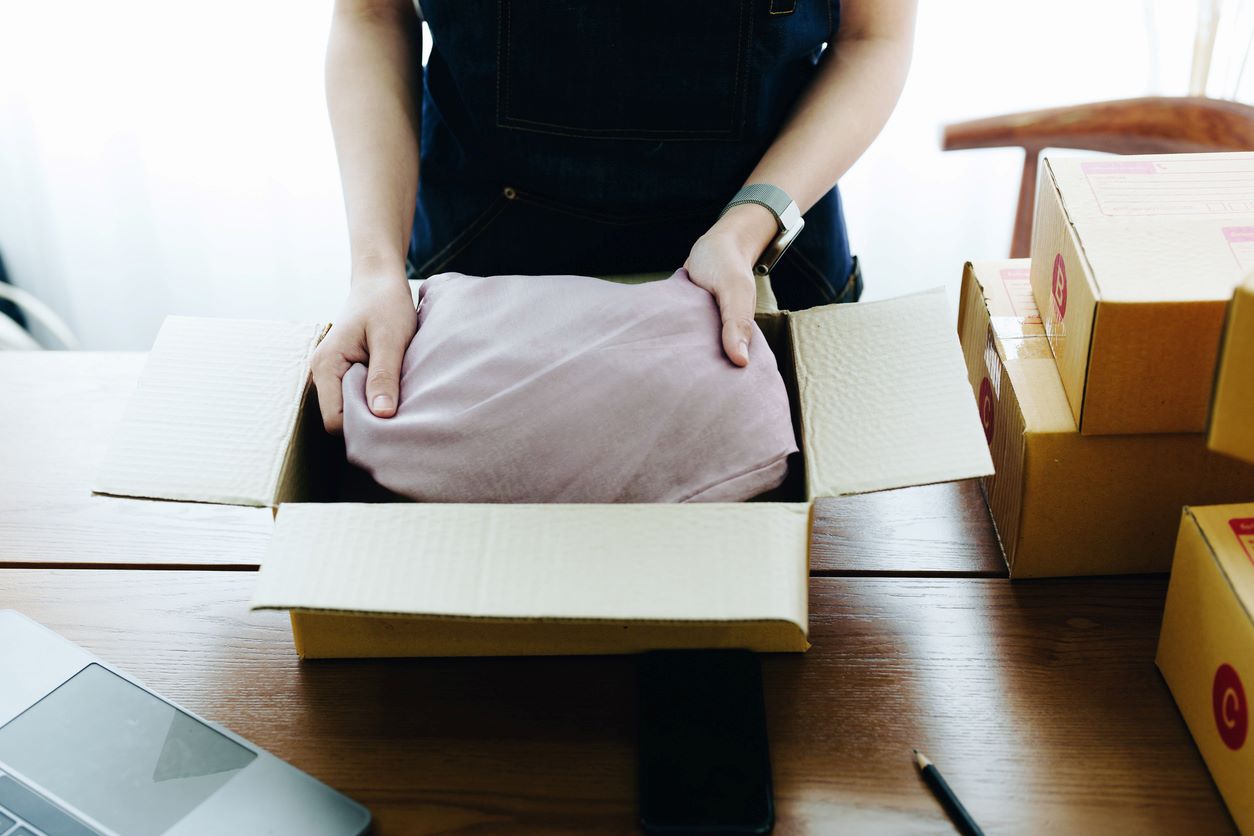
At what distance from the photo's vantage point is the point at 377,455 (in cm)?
59

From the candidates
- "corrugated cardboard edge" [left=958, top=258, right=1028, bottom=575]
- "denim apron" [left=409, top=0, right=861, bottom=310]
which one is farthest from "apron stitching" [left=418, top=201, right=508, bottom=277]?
"corrugated cardboard edge" [left=958, top=258, right=1028, bottom=575]

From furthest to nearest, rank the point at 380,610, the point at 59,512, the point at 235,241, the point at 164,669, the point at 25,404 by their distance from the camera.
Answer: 1. the point at 235,241
2. the point at 25,404
3. the point at 59,512
4. the point at 164,669
5. the point at 380,610

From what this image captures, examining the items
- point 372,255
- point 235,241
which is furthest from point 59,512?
point 235,241

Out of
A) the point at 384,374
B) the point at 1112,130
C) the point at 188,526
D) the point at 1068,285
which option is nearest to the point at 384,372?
the point at 384,374

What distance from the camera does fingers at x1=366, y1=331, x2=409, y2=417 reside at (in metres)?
0.61

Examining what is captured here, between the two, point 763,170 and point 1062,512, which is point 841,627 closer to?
point 1062,512

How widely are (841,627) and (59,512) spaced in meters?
0.56

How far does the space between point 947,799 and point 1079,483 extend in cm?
22

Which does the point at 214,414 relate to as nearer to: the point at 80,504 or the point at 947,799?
the point at 80,504

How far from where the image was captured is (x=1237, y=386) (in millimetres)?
433

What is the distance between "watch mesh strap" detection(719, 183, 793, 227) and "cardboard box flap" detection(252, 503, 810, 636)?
32cm

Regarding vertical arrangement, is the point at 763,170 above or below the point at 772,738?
above

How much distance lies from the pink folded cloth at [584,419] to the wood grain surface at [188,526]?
0.43ft

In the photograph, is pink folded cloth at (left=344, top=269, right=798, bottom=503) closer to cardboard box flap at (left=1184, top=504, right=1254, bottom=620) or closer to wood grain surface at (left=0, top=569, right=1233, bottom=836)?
wood grain surface at (left=0, top=569, right=1233, bottom=836)
